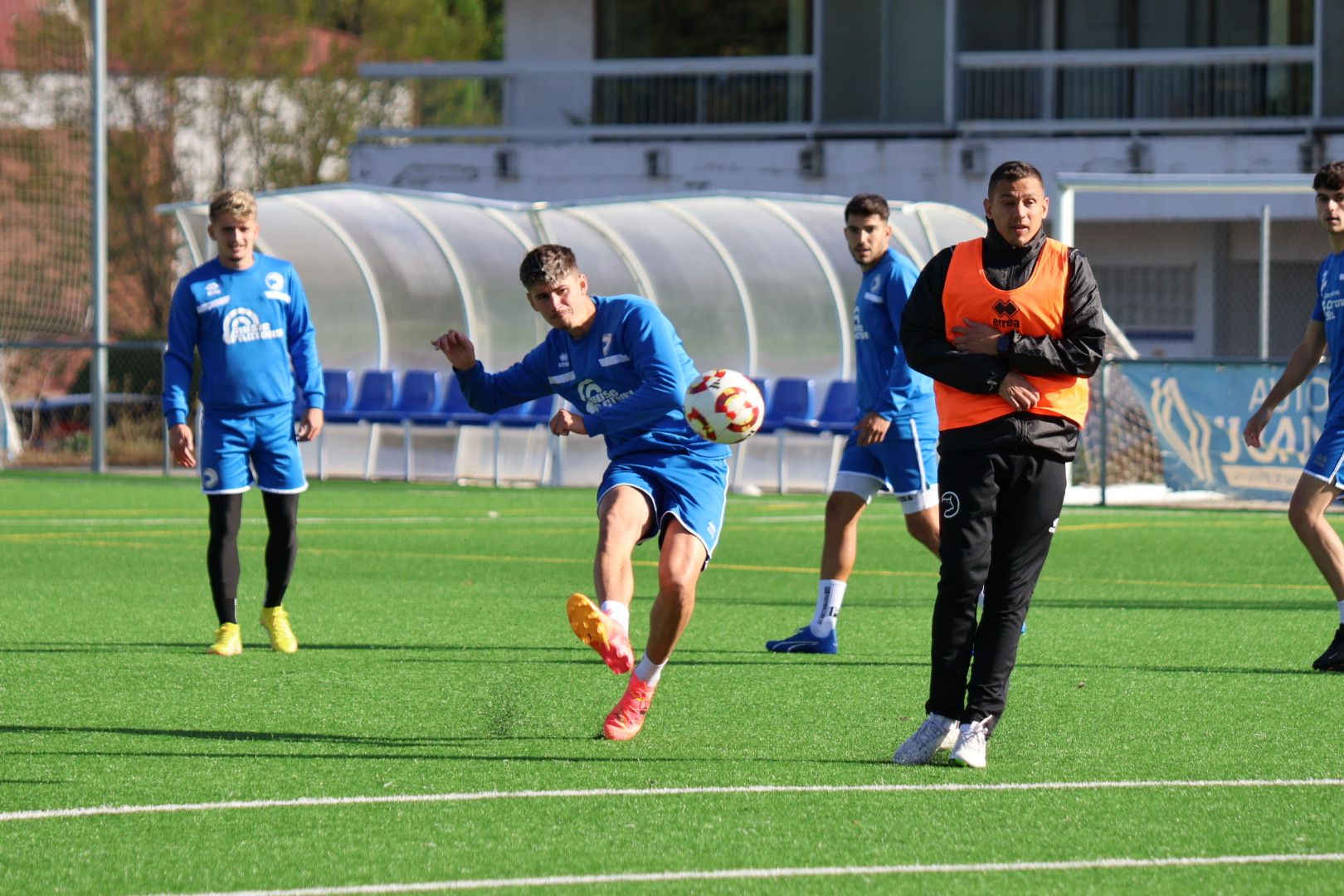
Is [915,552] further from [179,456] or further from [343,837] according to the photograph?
[343,837]

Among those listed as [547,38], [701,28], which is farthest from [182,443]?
[547,38]

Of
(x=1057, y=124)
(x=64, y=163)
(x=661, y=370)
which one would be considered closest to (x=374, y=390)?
(x=64, y=163)

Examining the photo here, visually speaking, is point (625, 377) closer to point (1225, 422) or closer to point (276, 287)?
point (276, 287)

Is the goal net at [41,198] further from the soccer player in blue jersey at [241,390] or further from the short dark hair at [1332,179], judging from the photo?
the short dark hair at [1332,179]

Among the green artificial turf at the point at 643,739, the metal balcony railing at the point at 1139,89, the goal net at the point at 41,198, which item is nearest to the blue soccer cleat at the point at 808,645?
the green artificial turf at the point at 643,739

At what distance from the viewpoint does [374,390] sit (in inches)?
946

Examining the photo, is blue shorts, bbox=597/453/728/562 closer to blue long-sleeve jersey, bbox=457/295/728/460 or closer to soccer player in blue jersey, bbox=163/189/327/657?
blue long-sleeve jersey, bbox=457/295/728/460

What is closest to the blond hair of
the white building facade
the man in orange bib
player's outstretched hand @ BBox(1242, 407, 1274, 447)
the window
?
the man in orange bib

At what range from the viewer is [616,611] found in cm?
655

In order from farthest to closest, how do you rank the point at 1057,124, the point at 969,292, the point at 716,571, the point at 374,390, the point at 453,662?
1. the point at 1057,124
2. the point at 374,390
3. the point at 716,571
4. the point at 453,662
5. the point at 969,292

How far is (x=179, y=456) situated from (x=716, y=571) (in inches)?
193

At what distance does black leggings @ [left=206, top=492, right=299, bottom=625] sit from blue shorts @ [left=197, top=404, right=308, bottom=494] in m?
0.07

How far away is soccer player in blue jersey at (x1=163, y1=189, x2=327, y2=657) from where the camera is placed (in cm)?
893

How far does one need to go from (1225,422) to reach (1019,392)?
12.6 meters
